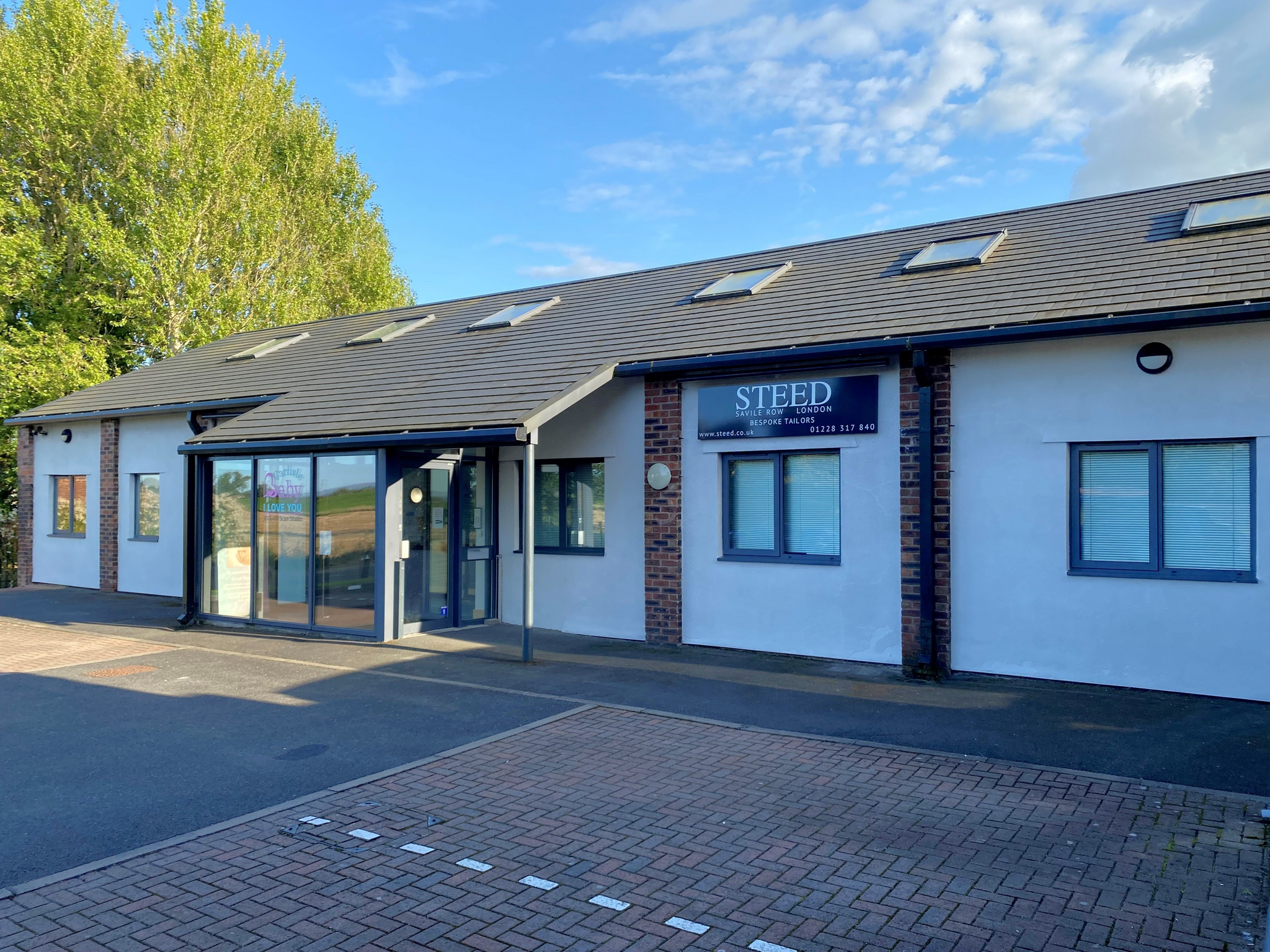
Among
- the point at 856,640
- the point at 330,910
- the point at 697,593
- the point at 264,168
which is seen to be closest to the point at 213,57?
the point at 264,168

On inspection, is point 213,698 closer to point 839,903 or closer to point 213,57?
point 839,903

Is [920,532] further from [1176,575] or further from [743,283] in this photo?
[743,283]

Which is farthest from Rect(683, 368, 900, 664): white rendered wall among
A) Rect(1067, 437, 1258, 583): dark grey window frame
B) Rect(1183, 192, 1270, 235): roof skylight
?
Rect(1183, 192, 1270, 235): roof skylight

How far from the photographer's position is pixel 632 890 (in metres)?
4.30

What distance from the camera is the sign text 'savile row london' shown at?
31.6 ft

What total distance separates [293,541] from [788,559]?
6.50 metres

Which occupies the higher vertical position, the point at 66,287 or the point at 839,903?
the point at 66,287

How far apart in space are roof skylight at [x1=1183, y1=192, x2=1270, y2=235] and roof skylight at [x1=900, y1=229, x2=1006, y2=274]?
6.59 ft

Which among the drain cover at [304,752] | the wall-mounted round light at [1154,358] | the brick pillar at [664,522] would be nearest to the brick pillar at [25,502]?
the brick pillar at [664,522]

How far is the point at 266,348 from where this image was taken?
61.9ft

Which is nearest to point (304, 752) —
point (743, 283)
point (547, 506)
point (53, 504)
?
point (547, 506)

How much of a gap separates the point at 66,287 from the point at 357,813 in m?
24.6

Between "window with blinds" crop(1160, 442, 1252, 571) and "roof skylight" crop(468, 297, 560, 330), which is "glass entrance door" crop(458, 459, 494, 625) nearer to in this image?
"roof skylight" crop(468, 297, 560, 330)

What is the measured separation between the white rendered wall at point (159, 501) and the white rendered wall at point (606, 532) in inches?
302
